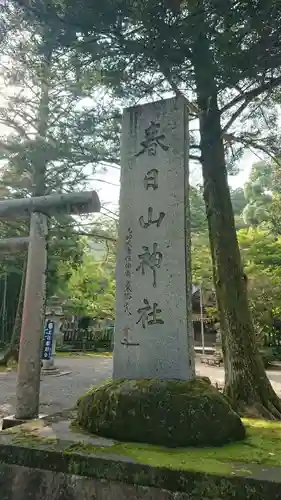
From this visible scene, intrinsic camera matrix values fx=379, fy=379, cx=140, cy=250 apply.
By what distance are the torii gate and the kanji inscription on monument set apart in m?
1.04

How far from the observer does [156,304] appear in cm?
368

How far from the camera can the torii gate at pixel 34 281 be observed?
4609 mm

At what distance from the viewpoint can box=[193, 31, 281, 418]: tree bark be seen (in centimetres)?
539

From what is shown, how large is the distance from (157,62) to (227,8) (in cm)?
111

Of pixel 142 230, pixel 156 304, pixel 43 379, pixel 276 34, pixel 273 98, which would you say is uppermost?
pixel 273 98

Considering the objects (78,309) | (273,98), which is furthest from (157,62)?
(78,309)

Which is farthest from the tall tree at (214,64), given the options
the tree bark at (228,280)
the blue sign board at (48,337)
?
the blue sign board at (48,337)

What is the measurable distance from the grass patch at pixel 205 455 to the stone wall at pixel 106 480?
0.21 ft

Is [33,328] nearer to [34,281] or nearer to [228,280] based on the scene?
[34,281]

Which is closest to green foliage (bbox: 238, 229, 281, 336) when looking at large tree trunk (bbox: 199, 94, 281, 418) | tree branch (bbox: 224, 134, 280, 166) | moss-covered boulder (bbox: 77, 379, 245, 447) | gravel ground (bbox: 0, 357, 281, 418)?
gravel ground (bbox: 0, 357, 281, 418)

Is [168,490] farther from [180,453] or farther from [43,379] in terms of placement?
[43,379]

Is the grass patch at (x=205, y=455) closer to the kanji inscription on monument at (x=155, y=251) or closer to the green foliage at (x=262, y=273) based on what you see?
the kanji inscription on monument at (x=155, y=251)

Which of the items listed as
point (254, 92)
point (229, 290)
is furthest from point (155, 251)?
point (254, 92)

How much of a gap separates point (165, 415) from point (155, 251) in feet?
5.01
